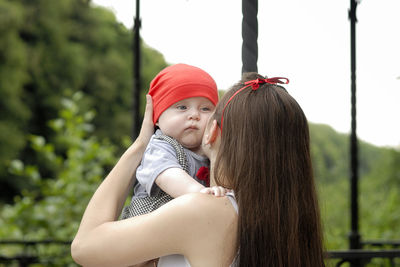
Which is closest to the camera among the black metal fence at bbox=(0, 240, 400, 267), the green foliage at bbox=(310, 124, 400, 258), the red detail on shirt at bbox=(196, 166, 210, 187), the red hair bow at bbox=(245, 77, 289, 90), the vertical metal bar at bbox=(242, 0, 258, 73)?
the red hair bow at bbox=(245, 77, 289, 90)

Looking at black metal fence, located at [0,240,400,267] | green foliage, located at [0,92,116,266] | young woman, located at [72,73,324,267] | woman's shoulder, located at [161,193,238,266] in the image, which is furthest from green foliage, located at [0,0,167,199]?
woman's shoulder, located at [161,193,238,266]

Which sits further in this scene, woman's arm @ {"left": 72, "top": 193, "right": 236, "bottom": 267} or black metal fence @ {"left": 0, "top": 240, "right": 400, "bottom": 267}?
black metal fence @ {"left": 0, "top": 240, "right": 400, "bottom": 267}

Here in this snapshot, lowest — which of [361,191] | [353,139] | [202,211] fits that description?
[361,191]

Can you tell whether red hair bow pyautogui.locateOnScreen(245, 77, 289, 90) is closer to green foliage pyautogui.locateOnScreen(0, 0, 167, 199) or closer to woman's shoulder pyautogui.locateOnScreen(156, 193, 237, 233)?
woman's shoulder pyautogui.locateOnScreen(156, 193, 237, 233)

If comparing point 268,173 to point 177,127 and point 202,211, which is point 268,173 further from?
point 177,127

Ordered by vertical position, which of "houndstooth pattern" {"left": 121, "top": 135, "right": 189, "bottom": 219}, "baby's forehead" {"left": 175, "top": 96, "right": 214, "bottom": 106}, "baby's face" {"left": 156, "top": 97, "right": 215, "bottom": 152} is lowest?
A: "houndstooth pattern" {"left": 121, "top": 135, "right": 189, "bottom": 219}

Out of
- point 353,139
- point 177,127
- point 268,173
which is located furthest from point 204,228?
point 353,139

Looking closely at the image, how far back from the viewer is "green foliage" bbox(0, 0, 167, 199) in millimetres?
12453

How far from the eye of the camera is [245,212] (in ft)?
4.13

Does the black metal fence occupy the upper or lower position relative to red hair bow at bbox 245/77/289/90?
lower

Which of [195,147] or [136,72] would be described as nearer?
[195,147]

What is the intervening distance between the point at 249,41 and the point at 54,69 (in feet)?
43.5

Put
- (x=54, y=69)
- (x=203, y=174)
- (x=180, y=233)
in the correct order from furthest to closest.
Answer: (x=54, y=69), (x=203, y=174), (x=180, y=233)

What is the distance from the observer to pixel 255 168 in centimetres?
129
